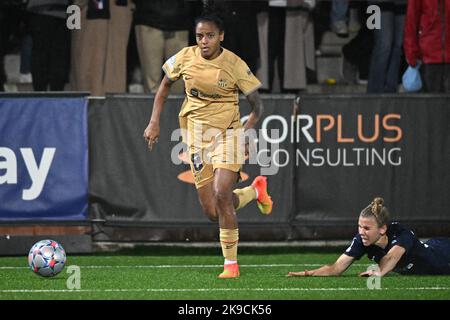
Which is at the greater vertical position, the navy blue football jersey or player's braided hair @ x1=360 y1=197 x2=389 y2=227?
player's braided hair @ x1=360 y1=197 x2=389 y2=227

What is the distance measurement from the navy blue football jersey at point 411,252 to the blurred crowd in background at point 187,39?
4019mm

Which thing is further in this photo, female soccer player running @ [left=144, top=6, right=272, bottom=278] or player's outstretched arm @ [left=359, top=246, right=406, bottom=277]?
female soccer player running @ [left=144, top=6, right=272, bottom=278]

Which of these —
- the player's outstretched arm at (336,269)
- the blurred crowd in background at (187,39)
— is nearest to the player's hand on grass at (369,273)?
the player's outstretched arm at (336,269)

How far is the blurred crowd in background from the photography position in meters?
14.1

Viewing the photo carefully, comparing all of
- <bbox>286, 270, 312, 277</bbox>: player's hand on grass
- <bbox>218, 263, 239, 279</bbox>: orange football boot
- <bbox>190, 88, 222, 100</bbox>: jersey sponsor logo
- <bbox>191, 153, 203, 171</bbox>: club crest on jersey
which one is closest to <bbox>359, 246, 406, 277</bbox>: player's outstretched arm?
<bbox>286, 270, 312, 277</bbox>: player's hand on grass

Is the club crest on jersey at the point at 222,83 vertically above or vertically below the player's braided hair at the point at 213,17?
below

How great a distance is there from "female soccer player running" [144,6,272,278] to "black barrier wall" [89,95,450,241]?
217 centimetres

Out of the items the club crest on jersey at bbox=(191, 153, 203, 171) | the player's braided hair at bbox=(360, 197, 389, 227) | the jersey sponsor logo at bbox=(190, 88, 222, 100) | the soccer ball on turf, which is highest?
the jersey sponsor logo at bbox=(190, 88, 222, 100)

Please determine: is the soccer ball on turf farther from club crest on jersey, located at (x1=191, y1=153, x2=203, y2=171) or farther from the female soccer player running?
club crest on jersey, located at (x1=191, y1=153, x2=203, y2=171)

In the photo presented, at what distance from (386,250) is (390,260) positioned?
143 mm

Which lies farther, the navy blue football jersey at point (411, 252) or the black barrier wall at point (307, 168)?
the black barrier wall at point (307, 168)

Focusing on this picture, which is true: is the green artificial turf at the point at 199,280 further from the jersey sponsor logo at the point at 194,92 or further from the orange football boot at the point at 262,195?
the jersey sponsor logo at the point at 194,92

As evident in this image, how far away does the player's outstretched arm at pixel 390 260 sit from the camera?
10008 millimetres

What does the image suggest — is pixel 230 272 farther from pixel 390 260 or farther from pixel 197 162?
pixel 390 260
